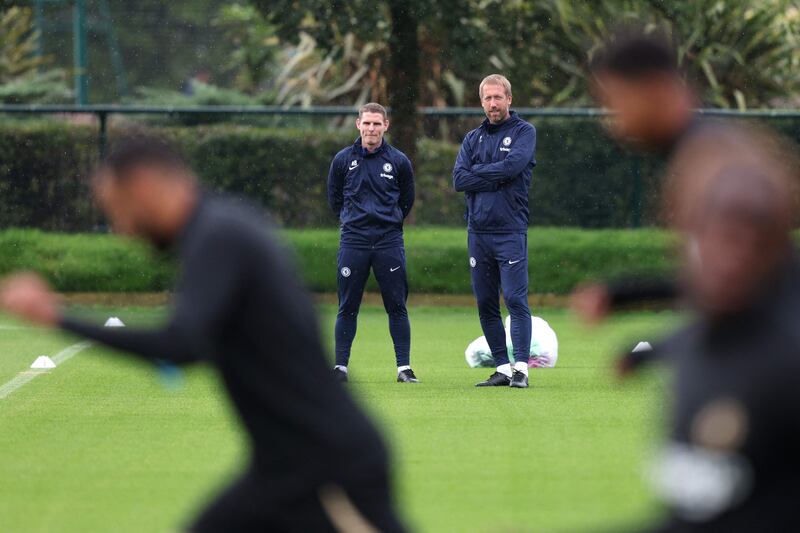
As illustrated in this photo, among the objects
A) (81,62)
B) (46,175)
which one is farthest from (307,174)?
(81,62)

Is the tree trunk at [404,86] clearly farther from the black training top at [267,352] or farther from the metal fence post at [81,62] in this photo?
the black training top at [267,352]

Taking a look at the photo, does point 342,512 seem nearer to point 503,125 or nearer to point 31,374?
point 503,125

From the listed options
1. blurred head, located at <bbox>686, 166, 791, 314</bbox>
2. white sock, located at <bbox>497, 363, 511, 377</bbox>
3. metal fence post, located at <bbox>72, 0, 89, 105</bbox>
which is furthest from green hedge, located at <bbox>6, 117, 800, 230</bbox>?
blurred head, located at <bbox>686, 166, 791, 314</bbox>

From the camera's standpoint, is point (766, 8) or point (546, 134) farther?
point (766, 8)

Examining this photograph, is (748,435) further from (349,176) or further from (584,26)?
(584,26)

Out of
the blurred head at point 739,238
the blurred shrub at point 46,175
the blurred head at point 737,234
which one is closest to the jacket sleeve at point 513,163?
the blurred head at point 737,234

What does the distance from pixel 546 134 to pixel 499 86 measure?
1188 centimetres

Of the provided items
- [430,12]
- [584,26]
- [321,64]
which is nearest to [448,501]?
[430,12]

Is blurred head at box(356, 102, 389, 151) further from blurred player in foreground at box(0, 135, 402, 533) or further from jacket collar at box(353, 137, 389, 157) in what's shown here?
blurred player in foreground at box(0, 135, 402, 533)

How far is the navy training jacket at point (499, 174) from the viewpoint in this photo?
1252 centimetres

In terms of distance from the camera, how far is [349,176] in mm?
13219

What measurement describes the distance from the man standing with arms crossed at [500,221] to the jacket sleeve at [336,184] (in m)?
1.00

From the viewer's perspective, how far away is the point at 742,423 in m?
3.57

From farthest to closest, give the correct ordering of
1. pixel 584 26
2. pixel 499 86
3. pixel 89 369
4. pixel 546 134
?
pixel 584 26 → pixel 546 134 → pixel 89 369 → pixel 499 86
